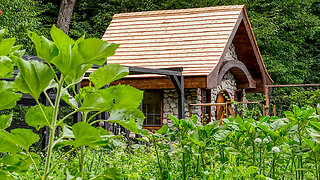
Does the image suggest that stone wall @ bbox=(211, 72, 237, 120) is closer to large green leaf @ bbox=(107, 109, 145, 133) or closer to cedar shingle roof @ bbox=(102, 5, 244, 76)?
cedar shingle roof @ bbox=(102, 5, 244, 76)

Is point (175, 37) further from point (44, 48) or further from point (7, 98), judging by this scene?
point (44, 48)

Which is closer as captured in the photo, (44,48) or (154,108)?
(44,48)

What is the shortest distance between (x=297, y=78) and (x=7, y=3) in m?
13.6

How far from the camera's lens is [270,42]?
2134 centimetres

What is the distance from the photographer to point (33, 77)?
900 millimetres

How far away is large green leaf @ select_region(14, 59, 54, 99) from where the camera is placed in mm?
892

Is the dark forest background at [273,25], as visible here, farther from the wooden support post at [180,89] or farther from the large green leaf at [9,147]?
the large green leaf at [9,147]

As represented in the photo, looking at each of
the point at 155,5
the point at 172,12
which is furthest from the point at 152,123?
the point at 155,5

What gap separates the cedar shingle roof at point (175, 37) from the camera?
38.2 feet

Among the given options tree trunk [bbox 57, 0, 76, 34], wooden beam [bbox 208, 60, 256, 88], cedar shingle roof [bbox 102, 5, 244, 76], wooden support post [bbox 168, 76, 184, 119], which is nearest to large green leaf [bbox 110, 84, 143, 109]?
wooden support post [bbox 168, 76, 184, 119]

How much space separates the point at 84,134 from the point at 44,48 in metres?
0.20

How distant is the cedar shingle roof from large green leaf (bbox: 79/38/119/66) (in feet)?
32.1

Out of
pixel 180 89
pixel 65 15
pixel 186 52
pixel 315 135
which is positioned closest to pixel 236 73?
pixel 186 52

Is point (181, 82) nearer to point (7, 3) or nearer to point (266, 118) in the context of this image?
point (7, 3)
